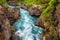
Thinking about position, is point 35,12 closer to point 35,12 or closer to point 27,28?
point 35,12

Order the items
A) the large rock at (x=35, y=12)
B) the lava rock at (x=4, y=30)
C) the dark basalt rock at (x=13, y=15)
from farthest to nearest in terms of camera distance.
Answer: the large rock at (x=35, y=12) → the dark basalt rock at (x=13, y=15) → the lava rock at (x=4, y=30)

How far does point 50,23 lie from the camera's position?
1319 inches

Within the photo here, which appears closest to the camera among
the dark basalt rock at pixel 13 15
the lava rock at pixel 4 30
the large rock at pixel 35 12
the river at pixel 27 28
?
the lava rock at pixel 4 30

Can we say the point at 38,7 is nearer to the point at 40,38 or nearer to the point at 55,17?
the point at 55,17

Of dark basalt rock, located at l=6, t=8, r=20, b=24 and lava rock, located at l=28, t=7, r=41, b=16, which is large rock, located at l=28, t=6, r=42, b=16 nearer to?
lava rock, located at l=28, t=7, r=41, b=16

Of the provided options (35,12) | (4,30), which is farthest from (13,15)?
(4,30)

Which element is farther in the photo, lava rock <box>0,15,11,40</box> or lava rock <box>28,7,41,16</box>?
lava rock <box>28,7,41,16</box>

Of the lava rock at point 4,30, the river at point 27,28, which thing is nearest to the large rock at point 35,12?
the river at point 27,28

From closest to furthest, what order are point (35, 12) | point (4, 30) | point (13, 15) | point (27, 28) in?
point (4, 30) → point (27, 28) → point (13, 15) → point (35, 12)

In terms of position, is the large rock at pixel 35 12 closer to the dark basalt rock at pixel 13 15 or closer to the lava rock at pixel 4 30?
the dark basalt rock at pixel 13 15

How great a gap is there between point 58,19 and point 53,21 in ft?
6.17

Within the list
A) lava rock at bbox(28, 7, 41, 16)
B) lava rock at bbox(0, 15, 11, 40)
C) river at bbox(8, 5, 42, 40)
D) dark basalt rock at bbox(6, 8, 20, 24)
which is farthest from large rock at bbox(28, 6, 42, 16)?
lava rock at bbox(0, 15, 11, 40)

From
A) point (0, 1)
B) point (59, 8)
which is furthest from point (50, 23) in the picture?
point (0, 1)

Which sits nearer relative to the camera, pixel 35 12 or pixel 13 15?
pixel 13 15
